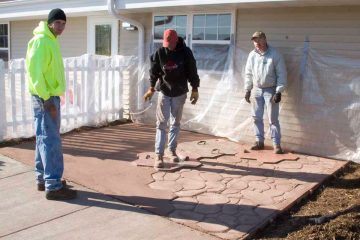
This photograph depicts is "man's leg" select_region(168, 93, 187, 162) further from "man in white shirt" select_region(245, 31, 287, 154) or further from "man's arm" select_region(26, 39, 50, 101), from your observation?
"man's arm" select_region(26, 39, 50, 101)

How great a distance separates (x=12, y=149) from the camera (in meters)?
6.57

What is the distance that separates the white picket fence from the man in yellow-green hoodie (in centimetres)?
276

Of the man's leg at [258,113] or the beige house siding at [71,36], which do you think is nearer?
the man's leg at [258,113]

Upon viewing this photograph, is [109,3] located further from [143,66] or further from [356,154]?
[356,154]

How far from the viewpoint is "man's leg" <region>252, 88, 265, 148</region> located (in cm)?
663

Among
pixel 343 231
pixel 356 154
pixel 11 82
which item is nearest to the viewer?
pixel 343 231

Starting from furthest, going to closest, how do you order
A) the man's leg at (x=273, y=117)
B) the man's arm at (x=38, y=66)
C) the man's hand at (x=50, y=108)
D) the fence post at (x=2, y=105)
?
the fence post at (x=2, y=105) < the man's leg at (x=273, y=117) < the man's hand at (x=50, y=108) < the man's arm at (x=38, y=66)

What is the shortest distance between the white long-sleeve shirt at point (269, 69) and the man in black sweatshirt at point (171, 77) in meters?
1.31

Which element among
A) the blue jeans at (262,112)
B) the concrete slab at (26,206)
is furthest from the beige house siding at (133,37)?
the concrete slab at (26,206)

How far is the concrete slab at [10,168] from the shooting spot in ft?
17.8


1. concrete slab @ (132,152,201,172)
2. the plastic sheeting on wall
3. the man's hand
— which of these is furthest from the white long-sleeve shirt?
the man's hand

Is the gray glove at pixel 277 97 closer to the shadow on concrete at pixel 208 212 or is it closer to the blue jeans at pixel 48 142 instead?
the shadow on concrete at pixel 208 212

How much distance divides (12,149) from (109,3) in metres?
3.53

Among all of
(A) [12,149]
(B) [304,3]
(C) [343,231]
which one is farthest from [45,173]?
(B) [304,3]
